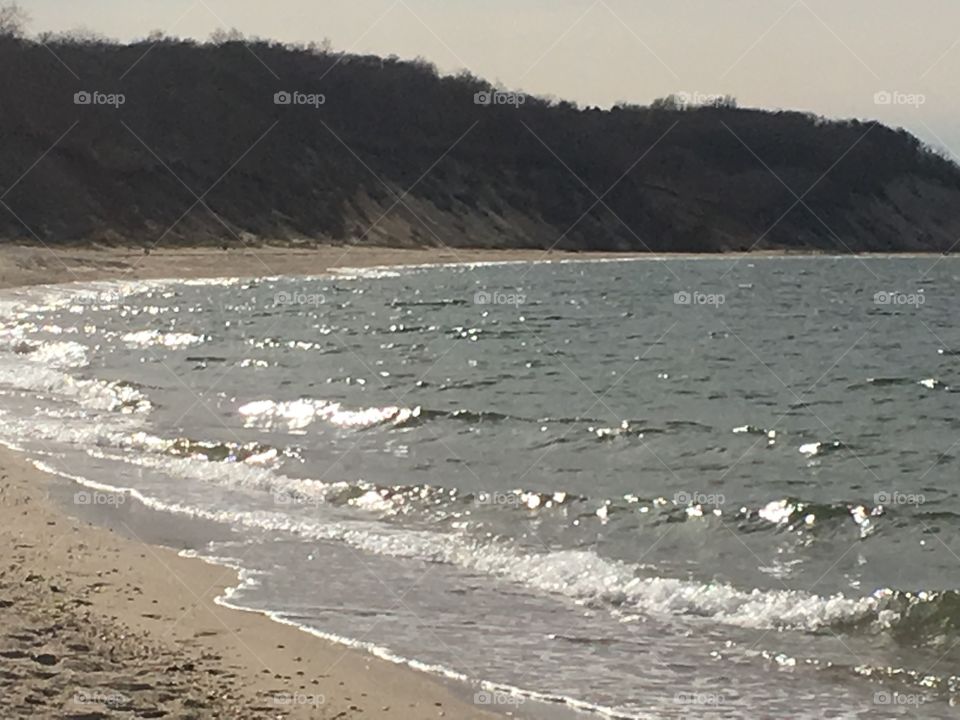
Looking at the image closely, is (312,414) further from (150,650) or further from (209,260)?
(209,260)

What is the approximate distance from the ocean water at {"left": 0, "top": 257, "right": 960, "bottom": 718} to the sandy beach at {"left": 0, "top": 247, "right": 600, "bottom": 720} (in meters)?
0.41

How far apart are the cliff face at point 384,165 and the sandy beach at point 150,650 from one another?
55.4 meters

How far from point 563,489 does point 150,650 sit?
22.5 ft

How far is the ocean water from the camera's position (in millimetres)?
8523

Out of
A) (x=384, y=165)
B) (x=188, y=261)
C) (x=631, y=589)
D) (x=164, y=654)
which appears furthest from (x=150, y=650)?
(x=384, y=165)

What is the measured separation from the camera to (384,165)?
3809 inches

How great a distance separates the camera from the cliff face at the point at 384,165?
7669cm

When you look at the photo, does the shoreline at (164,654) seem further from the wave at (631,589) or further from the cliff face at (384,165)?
the cliff face at (384,165)

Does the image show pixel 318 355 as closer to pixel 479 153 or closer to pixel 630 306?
pixel 630 306

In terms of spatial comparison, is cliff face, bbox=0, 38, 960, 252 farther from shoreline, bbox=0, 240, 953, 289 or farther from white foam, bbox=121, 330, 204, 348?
white foam, bbox=121, 330, 204, 348

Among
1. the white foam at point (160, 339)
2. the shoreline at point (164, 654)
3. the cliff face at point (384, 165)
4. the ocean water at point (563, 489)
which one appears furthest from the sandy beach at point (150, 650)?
the cliff face at point (384, 165)

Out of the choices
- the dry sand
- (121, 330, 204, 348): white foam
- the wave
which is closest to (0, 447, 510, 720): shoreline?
the wave

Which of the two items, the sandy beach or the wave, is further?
the wave

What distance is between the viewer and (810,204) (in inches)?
4926
